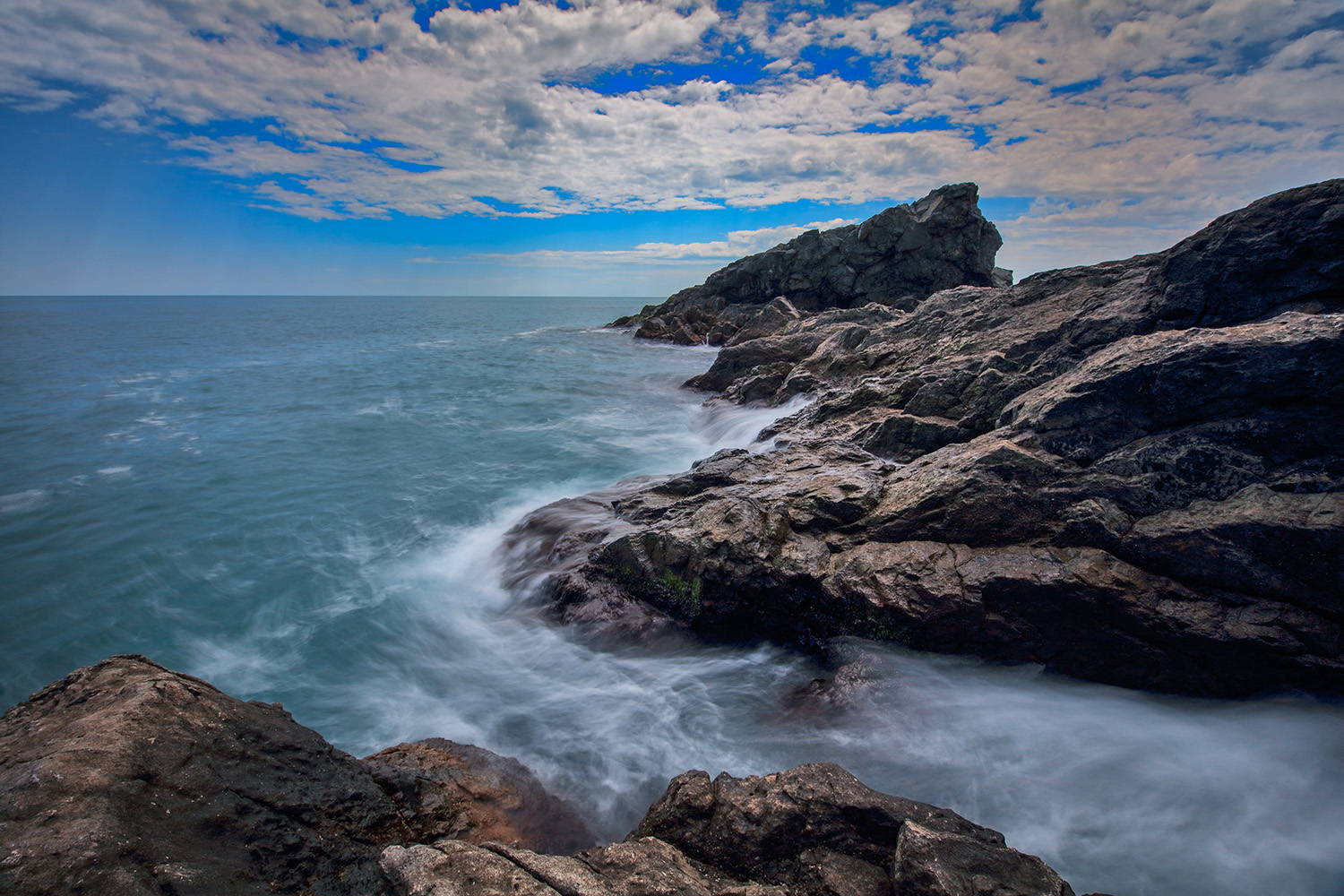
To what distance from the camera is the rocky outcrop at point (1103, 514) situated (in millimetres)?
5566

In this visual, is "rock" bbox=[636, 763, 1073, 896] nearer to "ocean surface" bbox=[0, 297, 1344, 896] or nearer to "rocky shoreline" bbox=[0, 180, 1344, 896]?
"rocky shoreline" bbox=[0, 180, 1344, 896]

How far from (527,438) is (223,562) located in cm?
1023

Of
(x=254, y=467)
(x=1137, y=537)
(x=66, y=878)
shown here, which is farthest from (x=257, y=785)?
(x=254, y=467)

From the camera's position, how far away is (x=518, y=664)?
797cm

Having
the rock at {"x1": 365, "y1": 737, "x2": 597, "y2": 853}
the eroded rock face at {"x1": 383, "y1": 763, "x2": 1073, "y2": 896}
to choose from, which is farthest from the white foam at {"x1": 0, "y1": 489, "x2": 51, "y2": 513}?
the eroded rock face at {"x1": 383, "y1": 763, "x2": 1073, "y2": 896}

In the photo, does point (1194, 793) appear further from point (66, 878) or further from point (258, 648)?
point (258, 648)

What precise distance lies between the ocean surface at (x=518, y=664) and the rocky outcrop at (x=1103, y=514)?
0.49 meters

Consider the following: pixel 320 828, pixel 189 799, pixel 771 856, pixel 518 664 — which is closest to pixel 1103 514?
pixel 771 856

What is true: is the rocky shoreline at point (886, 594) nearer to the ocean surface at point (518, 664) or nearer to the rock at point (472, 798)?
the rock at point (472, 798)

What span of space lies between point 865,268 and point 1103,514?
38582 mm

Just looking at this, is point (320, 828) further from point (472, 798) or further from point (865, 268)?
point (865, 268)

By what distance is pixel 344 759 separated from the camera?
4.45 meters

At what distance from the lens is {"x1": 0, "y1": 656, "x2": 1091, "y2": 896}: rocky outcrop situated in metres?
2.91

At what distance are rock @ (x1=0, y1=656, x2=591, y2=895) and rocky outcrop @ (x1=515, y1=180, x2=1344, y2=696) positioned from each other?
12.7ft
